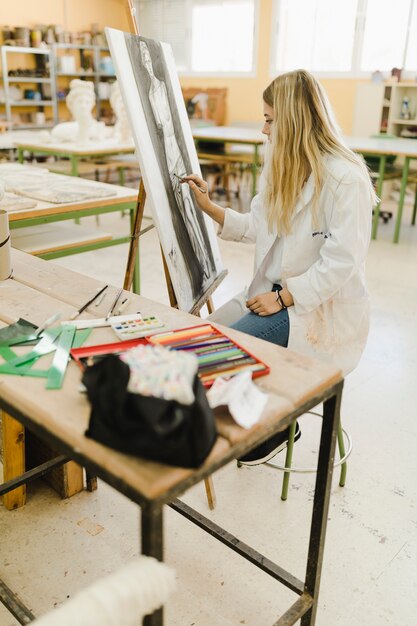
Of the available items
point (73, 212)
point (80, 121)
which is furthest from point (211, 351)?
point (80, 121)

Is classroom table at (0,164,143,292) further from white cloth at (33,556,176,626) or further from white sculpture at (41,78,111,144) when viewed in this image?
white sculpture at (41,78,111,144)

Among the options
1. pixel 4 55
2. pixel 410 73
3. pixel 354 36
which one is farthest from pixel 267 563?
pixel 4 55

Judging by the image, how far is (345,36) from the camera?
7.67 m

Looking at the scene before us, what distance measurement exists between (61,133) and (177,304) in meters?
4.04

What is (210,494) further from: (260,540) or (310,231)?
(310,231)

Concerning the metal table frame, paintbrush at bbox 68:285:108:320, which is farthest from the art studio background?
paintbrush at bbox 68:285:108:320

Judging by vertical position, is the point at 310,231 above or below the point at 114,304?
above

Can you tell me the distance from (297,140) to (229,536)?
43.0 inches

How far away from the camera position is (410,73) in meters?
7.16

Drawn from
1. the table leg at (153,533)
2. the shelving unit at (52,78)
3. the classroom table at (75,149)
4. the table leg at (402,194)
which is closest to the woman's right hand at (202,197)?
the table leg at (153,533)

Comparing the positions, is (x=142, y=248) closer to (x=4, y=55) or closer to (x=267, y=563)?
(x=267, y=563)

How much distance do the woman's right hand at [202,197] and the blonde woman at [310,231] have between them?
232 millimetres

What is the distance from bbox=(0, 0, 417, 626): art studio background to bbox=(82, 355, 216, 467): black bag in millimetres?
808

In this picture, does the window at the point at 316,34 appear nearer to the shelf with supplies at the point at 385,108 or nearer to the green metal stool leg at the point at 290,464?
the shelf with supplies at the point at 385,108
